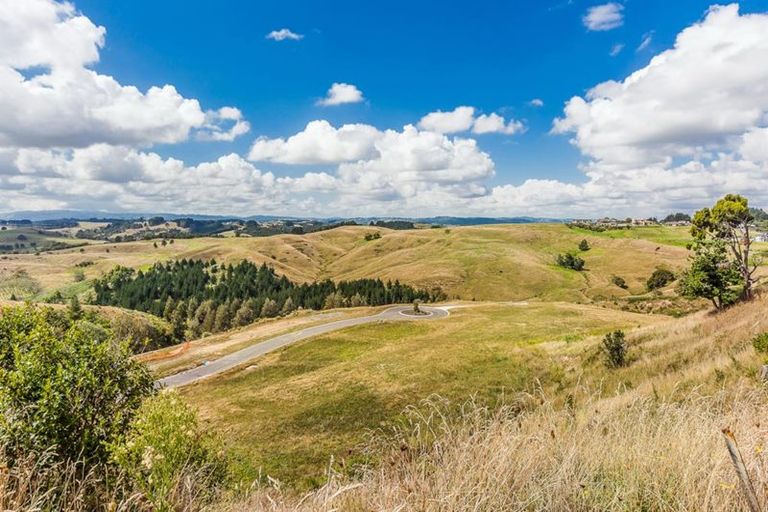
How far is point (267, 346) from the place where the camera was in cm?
5909

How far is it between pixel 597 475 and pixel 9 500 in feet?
20.8

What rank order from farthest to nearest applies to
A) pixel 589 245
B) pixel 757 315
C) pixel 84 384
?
1. pixel 589 245
2. pixel 757 315
3. pixel 84 384

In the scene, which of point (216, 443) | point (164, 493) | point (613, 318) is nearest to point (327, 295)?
point (613, 318)

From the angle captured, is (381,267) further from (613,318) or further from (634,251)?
(613,318)

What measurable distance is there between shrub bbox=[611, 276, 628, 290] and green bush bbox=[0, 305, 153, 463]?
14880 centimetres

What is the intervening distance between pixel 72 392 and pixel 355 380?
994 inches

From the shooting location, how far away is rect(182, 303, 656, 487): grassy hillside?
79.8ft

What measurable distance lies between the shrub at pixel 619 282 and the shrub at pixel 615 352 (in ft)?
413

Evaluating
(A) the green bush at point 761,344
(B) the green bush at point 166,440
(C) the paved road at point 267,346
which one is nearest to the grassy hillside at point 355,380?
(C) the paved road at point 267,346

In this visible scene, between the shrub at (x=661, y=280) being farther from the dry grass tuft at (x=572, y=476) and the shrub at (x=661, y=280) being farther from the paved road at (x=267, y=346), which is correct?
the dry grass tuft at (x=572, y=476)

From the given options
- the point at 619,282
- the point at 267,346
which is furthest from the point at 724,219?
the point at 619,282

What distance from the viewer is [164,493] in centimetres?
495

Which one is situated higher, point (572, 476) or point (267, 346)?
point (572, 476)

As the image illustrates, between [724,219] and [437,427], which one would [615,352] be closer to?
[437,427]
